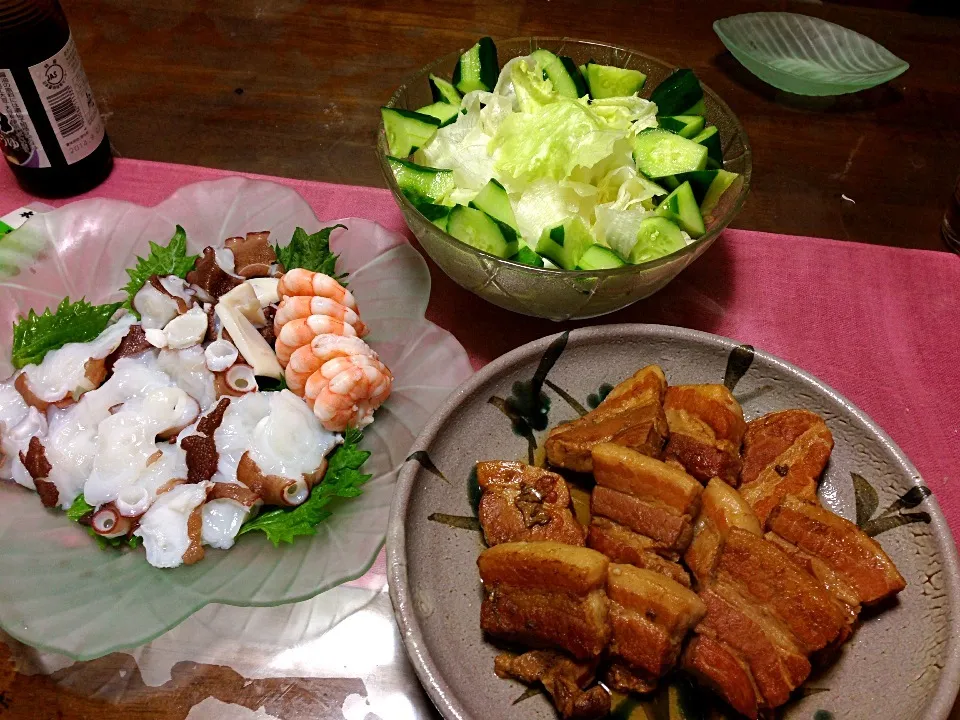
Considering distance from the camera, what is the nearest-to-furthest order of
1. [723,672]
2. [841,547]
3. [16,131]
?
[723,672] < [841,547] < [16,131]

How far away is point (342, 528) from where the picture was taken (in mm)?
1330

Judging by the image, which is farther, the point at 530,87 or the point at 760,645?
the point at 530,87

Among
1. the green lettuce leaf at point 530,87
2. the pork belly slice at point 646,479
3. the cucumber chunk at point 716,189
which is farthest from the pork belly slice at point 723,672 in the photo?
the green lettuce leaf at point 530,87

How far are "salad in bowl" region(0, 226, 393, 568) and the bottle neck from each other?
58 cm

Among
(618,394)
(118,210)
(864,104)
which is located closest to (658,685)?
(618,394)

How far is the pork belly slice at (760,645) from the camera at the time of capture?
1.09 metres

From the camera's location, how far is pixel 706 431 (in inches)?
53.9

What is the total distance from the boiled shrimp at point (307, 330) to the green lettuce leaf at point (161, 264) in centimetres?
37

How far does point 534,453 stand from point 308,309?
55 centimetres

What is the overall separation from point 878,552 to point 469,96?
1.38 meters

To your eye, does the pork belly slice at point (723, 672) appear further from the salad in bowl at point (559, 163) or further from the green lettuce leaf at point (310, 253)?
the green lettuce leaf at point (310, 253)

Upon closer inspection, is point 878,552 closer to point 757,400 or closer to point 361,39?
point 757,400

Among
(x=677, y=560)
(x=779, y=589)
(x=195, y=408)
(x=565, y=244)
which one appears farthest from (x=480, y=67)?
(x=779, y=589)

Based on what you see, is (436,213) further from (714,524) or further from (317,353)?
(714,524)
